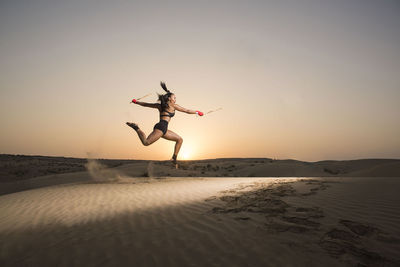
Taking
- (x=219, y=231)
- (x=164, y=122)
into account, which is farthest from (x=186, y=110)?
(x=219, y=231)

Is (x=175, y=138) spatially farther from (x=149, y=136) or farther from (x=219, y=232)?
(x=219, y=232)

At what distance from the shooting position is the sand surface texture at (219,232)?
2641 mm

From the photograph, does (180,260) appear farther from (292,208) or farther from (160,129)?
(160,129)

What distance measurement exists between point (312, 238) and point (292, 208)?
142 centimetres

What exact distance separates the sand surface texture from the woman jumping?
1747 mm

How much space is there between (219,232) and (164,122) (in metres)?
3.95

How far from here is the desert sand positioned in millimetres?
2641

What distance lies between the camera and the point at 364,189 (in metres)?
5.61

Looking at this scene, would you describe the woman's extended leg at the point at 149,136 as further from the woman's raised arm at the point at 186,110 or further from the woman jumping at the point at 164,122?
the woman's raised arm at the point at 186,110

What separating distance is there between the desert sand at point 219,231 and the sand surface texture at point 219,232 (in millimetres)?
12

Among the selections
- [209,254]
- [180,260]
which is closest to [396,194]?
[209,254]

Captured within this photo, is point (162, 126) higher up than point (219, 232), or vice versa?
point (162, 126)

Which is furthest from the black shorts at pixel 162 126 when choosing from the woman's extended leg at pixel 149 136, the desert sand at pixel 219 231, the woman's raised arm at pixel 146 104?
the desert sand at pixel 219 231

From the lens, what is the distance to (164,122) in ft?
21.9
